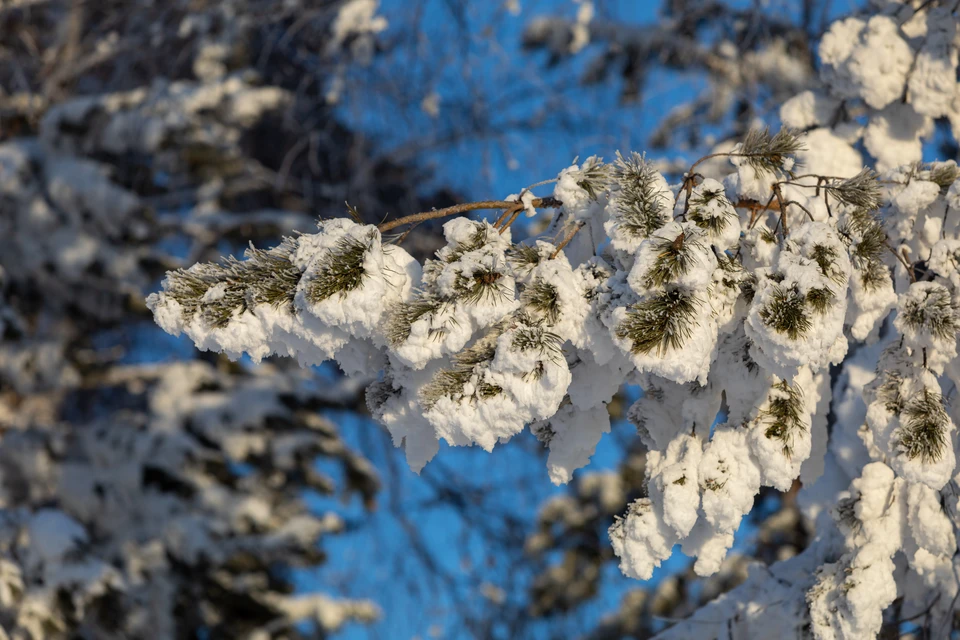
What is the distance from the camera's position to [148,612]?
5836mm

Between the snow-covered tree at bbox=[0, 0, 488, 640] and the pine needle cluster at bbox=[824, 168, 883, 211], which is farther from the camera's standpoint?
the snow-covered tree at bbox=[0, 0, 488, 640]

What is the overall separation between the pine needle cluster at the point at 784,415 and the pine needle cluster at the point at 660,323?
0.43 metres

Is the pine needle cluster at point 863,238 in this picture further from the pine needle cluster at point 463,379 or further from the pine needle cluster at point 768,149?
the pine needle cluster at point 463,379

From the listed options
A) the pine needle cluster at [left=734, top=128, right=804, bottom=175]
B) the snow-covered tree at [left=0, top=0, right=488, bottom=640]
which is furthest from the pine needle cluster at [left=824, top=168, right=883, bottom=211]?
the snow-covered tree at [left=0, top=0, right=488, bottom=640]

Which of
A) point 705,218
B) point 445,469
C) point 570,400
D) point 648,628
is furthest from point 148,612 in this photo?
→ point 705,218

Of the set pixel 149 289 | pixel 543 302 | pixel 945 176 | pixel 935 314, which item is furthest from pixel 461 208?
pixel 149 289

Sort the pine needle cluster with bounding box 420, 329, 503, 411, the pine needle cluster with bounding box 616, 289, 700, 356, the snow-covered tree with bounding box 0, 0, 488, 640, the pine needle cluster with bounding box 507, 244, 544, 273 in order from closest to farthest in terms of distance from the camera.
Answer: the pine needle cluster with bounding box 616, 289, 700, 356
the pine needle cluster with bounding box 420, 329, 503, 411
the pine needle cluster with bounding box 507, 244, 544, 273
the snow-covered tree with bounding box 0, 0, 488, 640

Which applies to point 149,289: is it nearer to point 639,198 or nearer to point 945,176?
point 639,198

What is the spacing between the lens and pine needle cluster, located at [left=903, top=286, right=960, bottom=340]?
5.58 ft

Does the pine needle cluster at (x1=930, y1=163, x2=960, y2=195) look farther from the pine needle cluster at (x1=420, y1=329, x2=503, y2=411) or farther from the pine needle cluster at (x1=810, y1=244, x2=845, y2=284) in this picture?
the pine needle cluster at (x1=420, y1=329, x2=503, y2=411)

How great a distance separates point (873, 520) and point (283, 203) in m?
5.78

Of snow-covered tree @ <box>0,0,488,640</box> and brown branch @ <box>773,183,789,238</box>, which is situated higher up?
snow-covered tree @ <box>0,0,488,640</box>

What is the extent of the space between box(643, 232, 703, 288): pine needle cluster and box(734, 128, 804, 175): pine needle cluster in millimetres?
440

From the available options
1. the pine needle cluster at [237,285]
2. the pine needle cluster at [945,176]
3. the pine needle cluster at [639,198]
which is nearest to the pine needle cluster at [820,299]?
the pine needle cluster at [639,198]
